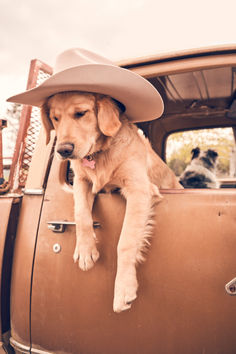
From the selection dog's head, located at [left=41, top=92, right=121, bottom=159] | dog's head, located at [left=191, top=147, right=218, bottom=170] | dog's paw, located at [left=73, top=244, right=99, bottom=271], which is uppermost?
dog's head, located at [left=191, top=147, right=218, bottom=170]

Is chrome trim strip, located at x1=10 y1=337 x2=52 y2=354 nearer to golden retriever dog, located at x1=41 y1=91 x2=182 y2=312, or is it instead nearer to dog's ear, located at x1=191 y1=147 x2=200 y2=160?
golden retriever dog, located at x1=41 y1=91 x2=182 y2=312

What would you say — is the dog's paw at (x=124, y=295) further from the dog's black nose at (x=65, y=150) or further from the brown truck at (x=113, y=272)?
the dog's black nose at (x=65, y=150)

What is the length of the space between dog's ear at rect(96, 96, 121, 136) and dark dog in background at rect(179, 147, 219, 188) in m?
2.22

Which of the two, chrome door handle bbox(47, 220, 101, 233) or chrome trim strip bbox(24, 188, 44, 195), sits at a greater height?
chrome trim strip bbox(24, 188, 44, 195)

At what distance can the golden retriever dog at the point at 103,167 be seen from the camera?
1401 mm

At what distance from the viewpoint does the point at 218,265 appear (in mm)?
1262

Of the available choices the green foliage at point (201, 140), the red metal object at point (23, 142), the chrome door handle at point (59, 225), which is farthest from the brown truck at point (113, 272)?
the green foliage at point (201, 140)

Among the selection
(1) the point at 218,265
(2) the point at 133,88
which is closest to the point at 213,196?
(1) the point at 218,265

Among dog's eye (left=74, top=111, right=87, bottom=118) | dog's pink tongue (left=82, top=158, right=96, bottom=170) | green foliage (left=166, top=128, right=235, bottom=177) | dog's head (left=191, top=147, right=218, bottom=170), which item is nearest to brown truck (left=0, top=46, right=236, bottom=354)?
dog's pink tongue (left=82, top=158, right=96, bottom=170)

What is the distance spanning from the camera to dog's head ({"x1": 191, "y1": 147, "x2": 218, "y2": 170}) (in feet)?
13.7

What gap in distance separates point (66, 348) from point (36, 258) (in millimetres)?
449

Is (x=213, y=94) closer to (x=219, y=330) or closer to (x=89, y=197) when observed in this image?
(x=89, y=197)

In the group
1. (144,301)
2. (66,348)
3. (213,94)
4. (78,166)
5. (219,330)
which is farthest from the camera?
(213,94)

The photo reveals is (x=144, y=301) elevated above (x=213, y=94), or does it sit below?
below
